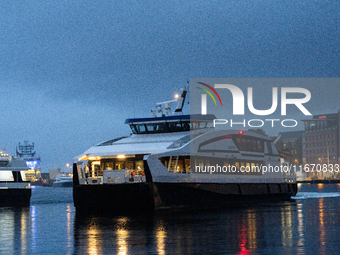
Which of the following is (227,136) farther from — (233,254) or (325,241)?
(233,254)

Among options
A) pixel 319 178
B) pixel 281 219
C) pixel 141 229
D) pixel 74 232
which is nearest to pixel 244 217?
pixel 281 219

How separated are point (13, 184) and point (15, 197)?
119 cm

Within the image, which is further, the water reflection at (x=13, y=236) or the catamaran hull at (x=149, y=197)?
the catamaran hull at (x=149, y=197)

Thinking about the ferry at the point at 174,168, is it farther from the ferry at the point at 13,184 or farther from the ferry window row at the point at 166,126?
the ferry at the point at 13,184

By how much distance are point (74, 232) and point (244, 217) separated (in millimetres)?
11141

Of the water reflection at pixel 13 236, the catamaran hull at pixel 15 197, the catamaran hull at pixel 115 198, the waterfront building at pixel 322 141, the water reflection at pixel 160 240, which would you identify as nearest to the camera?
the water reflection at pixel 160 240

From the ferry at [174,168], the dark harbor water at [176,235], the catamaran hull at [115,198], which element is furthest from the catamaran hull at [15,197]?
the dark harbor water at [176,235]

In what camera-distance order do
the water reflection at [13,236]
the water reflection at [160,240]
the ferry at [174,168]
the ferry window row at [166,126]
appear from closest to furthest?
the water reflection at [160,240], the water reflection at [13,236], the ferry at [174,168], the ferry window row at [166,126]

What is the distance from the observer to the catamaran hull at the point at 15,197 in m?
45.3

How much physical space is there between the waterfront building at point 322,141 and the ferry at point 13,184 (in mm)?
114050

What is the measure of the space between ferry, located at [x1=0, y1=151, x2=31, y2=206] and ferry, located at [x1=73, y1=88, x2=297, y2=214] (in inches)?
405

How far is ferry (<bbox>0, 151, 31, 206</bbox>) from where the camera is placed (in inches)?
1786

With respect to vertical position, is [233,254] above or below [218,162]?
below

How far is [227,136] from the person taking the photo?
39562 mm
